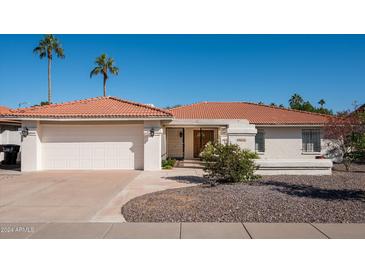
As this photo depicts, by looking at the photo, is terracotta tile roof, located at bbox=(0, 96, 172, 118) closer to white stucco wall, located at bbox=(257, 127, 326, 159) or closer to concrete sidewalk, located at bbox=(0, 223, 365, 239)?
white stucco wall, located at bbox=(257, 127, 326, 159)

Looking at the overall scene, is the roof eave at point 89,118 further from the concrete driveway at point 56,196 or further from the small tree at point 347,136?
the small tree at point 347,136

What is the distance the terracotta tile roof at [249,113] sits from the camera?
19.3 m

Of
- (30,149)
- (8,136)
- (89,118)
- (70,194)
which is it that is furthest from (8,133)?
(70,194)

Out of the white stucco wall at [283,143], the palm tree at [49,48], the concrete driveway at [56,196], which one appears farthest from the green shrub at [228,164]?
the palm tree at [49,48]

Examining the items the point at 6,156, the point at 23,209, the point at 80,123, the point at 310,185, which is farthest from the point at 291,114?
the point at 6,156

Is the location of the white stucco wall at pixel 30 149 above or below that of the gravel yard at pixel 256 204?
above

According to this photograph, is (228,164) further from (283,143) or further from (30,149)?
(283,143)

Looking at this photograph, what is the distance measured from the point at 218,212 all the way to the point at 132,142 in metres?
9.45

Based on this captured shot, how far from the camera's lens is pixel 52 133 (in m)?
15.0

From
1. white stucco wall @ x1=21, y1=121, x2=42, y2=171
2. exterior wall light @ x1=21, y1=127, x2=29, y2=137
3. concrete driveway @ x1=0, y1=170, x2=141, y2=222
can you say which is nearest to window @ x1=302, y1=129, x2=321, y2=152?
concrete driveway @ x1=0, y1=170, x2=141, y2=222

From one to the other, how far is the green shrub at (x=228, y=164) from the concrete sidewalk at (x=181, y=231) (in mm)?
4185

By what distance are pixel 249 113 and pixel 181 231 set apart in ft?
59.1

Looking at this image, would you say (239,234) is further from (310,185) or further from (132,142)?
(132,142)

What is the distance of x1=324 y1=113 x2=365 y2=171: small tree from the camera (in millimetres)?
7664
